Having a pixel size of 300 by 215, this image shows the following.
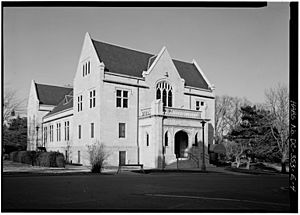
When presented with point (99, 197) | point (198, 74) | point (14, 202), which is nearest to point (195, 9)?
point (99, 197)

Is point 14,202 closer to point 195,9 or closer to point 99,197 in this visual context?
point 99,197

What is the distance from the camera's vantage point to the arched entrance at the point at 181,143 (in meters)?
30.6

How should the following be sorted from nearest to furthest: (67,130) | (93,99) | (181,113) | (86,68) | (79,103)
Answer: (181,113) → (93,99) → (86,68) → (79,103) → (67,130)

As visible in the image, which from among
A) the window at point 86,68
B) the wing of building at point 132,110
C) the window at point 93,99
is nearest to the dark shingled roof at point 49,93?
the wing of building at point 132,110

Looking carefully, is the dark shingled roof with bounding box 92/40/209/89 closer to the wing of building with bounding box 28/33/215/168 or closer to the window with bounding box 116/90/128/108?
the wing of building with bounding box 28/33/215/168

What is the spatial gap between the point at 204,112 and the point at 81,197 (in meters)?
21.5

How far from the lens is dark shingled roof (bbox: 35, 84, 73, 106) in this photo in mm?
46438

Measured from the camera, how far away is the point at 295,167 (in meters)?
9.09

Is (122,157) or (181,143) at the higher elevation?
(181,143)

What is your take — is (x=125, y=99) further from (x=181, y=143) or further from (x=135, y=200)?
(x=135, y=200)

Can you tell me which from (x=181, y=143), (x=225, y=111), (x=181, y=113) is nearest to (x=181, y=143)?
(x=181, y=143)

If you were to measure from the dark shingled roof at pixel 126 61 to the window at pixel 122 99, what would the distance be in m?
1.70

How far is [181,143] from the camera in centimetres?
3105

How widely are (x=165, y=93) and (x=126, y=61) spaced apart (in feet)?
14.6
